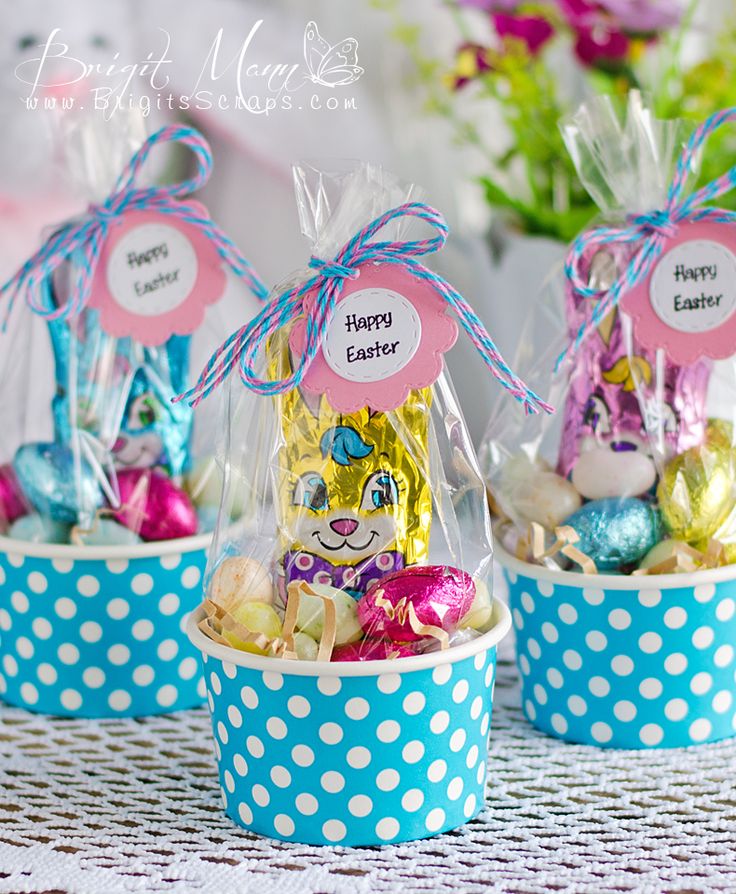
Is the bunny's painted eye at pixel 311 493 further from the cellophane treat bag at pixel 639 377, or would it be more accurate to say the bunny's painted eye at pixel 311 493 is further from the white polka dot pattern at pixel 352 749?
the cellophane treat bag at pixel 639 377

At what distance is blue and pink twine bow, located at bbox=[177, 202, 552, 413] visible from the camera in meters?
1.14

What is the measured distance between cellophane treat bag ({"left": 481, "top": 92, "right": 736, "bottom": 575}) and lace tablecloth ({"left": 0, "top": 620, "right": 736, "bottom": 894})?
0.73 feet

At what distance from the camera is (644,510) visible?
4.29 feet

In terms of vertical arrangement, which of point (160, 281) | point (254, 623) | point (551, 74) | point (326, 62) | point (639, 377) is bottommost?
point (254, 623)

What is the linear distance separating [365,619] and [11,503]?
578mm

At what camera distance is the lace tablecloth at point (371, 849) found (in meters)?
1.05

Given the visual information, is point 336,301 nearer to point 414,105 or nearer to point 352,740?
point 352,740

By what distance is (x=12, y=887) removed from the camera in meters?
1.04

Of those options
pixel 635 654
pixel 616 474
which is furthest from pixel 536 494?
pixel 635 654

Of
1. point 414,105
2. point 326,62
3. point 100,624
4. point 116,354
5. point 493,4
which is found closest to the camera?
point 100,624

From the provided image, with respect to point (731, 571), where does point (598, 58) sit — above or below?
above

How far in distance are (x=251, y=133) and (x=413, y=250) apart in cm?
119

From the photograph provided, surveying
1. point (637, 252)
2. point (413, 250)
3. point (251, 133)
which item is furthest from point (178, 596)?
point (251, 133)

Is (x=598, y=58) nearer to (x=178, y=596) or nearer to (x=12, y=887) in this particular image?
(x=178, y=596)
